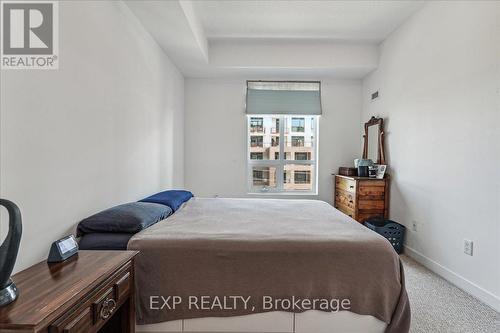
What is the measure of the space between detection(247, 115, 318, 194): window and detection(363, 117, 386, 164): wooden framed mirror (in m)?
0.81

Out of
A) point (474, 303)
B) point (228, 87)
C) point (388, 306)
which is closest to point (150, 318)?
point (388, 306)

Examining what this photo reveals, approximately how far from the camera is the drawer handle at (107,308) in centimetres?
102

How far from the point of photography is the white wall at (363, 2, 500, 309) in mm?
2016

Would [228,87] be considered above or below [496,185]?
above

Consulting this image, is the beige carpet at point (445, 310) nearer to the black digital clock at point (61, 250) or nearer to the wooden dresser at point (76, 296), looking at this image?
the wooden dresser at point (76, 296)

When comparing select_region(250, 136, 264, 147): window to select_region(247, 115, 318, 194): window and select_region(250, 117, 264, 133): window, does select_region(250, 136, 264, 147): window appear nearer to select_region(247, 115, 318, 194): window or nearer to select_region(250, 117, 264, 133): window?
select_region(247, 115, 318, 194): window

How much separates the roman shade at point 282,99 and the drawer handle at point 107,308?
356 centimetres

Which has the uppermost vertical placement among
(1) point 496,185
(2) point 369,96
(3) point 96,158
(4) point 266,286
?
(2) point 369,96

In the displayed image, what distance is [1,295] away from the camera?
0.82 meters

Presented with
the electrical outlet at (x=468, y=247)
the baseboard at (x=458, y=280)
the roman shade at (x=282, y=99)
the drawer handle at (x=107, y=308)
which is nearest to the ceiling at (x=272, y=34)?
the roman shade at (x=282, y=99)

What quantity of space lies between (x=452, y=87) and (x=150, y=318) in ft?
10.2

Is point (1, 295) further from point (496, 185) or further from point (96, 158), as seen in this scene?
point (496, 185)

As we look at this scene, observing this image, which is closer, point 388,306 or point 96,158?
point 388,306

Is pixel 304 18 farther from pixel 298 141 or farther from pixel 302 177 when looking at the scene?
pixel 302 177
